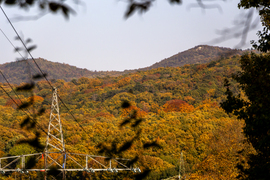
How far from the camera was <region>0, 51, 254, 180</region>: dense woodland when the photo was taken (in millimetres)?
11625

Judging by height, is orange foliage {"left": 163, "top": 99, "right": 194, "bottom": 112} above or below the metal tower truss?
above

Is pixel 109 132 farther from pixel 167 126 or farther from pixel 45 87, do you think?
pixel 45 87

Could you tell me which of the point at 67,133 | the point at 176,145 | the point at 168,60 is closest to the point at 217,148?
the point at 176,145

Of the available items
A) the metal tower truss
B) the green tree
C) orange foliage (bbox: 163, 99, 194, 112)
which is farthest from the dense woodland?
the metal tower truss

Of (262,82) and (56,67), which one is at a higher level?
(56,67)

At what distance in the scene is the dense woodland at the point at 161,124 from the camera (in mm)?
11625

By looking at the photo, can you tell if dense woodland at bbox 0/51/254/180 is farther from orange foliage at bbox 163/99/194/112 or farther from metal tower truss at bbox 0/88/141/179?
metal tower truss at bbox 0/88/141/179

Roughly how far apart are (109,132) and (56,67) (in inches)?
4212

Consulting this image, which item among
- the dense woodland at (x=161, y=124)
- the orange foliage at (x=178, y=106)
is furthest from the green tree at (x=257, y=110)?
the orange foliage at (x=178, y=106)

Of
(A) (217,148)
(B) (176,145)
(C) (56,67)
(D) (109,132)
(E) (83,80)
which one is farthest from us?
(C) (56,67)

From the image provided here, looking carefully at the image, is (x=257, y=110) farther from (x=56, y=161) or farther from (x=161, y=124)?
(x=161, y=124)

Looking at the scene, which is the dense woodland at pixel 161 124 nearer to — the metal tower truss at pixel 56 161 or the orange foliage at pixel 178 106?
the orange foliage at pixel 178 106

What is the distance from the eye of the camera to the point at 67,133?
2598cm

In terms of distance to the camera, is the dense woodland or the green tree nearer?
the green tree
